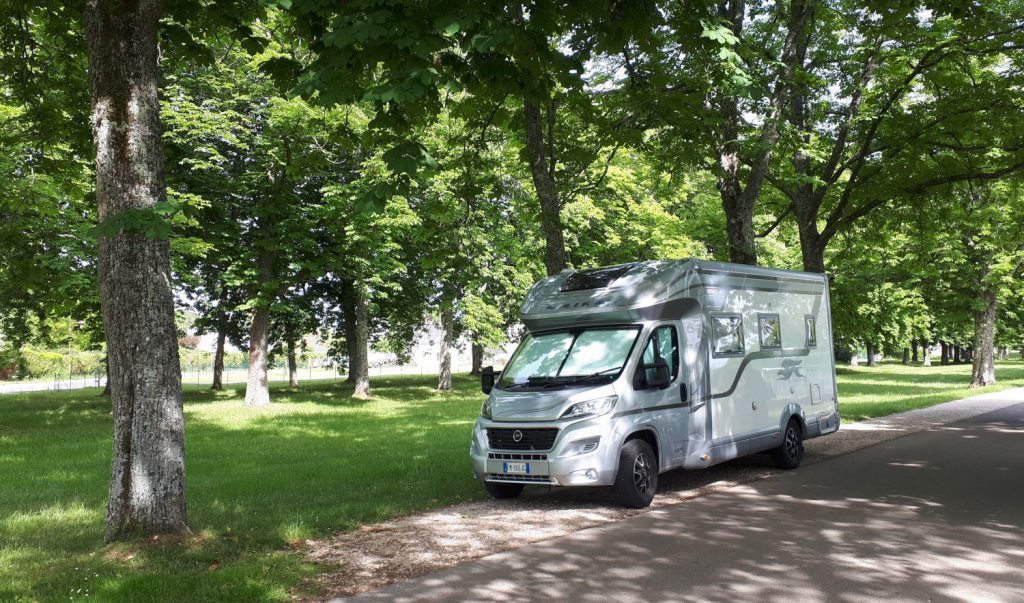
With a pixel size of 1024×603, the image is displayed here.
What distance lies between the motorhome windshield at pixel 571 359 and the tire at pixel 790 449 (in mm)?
3602

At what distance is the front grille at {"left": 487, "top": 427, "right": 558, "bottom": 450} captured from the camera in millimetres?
8452

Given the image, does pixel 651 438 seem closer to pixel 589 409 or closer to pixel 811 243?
pixel 589 409

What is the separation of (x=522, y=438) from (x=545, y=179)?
4519mm

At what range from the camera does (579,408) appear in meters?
8.43

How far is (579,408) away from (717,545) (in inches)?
84.8

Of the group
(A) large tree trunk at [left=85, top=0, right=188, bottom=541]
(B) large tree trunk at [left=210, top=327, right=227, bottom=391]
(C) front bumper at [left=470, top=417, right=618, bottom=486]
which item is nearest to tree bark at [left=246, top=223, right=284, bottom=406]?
(B) large tree trunk at [left=210, top=327, right=227, bottom=391]

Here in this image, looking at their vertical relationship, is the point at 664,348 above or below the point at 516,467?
above

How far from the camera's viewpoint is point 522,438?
8656 millimetres

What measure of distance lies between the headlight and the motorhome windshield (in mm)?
313

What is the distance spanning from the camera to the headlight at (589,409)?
8.41m

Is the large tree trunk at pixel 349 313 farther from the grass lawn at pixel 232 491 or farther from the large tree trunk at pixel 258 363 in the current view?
the grass lawn at pixel 232 491

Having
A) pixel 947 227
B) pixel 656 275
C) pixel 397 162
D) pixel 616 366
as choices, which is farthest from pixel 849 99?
pixel 397 162

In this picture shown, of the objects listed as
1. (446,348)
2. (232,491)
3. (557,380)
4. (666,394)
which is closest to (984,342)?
(446,348)

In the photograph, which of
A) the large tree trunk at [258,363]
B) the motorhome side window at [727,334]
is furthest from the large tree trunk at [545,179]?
the large tree trunk at [258,363]
